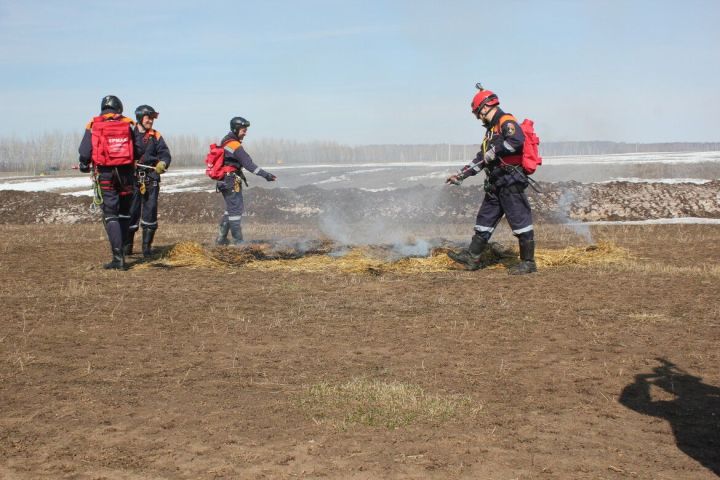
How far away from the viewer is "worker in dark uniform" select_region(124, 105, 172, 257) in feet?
42.0

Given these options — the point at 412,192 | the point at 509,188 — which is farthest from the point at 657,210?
the point at 509,188

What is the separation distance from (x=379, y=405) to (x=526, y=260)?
21.1ft

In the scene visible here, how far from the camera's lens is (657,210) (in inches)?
899

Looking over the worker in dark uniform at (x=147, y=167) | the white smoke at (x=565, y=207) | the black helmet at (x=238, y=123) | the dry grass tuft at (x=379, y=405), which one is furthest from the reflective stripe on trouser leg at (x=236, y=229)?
the white smoke at (x=565, y=207)

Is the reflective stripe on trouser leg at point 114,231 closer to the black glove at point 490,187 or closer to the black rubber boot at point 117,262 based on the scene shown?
the black rubber boot at point 117,262

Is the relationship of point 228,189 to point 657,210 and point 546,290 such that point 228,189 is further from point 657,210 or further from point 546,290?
point 657,210

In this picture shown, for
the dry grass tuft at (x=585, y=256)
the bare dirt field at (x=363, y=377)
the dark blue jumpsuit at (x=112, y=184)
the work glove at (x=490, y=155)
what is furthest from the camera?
the dry grass tuft at (x=585, y=256)

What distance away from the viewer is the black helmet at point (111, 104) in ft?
37.8

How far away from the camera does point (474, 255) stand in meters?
11.8

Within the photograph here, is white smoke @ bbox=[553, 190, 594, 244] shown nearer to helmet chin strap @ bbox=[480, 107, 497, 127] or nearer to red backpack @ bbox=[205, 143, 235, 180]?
helmet chin strap @ bbox=[480, 107, 497, 127]

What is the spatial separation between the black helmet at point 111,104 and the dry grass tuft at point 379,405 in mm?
7187

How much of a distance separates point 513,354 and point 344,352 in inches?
58.9

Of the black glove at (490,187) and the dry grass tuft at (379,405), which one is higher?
the black glove at (490,187)

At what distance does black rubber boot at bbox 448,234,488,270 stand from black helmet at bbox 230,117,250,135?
4470 mm
